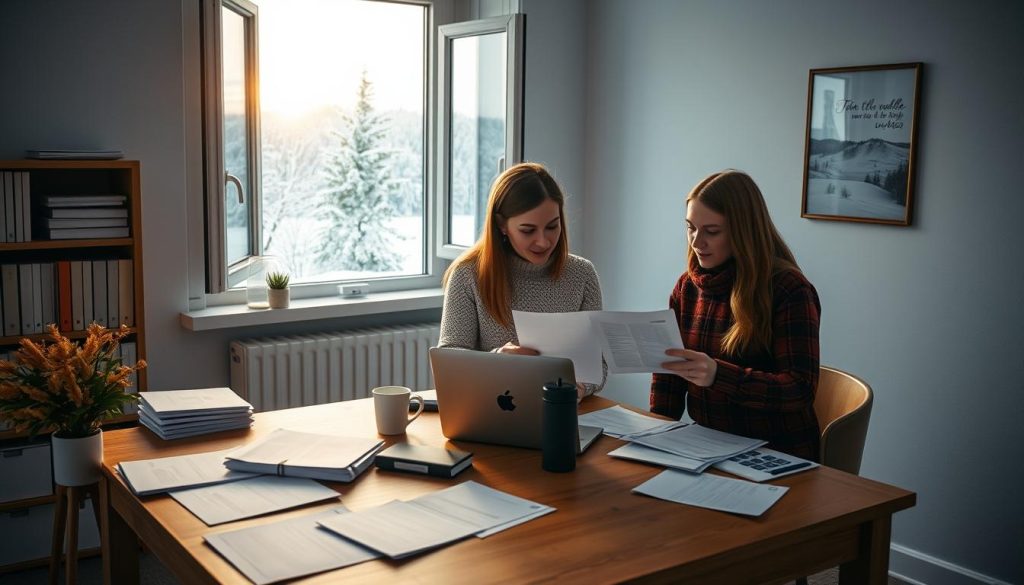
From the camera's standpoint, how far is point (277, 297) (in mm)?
3846

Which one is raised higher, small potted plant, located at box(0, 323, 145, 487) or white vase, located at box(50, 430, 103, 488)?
small potted plant, located at box(0, 323, 145, 487)

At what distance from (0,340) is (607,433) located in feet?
6.78

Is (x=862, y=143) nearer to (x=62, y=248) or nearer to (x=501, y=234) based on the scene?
(x=501, y=234)

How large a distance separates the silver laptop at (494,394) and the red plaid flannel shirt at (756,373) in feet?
1.44

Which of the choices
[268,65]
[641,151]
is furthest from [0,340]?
[641,151]

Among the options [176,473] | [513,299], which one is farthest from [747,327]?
[176,473]

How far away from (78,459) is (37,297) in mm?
1319

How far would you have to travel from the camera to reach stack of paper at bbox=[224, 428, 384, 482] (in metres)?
1.92

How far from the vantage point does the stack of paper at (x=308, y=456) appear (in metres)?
1.92

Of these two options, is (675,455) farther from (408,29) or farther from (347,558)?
(408,29)

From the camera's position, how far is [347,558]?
1.55m

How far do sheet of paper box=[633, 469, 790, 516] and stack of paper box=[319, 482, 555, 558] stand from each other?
10.1 inches

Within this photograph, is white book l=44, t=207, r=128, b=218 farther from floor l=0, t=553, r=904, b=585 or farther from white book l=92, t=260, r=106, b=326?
floor l=0, t=553, r=904, b=585

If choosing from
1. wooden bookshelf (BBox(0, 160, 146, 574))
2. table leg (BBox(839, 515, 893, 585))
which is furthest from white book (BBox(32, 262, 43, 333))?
table leg (BBox(839, 515, 893, 585))
